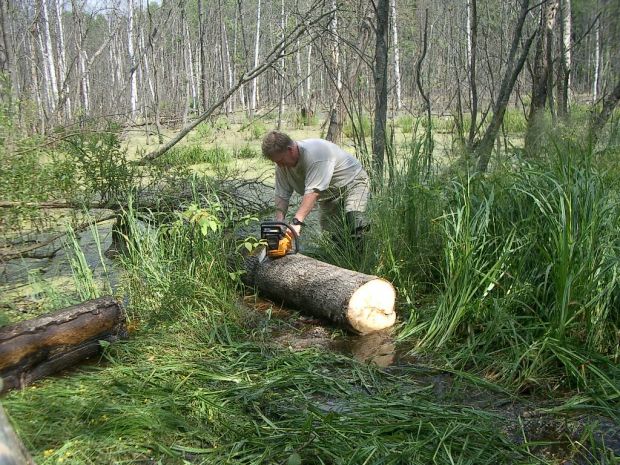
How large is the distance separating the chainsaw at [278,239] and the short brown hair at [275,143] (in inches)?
24.4

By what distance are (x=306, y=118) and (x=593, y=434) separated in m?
13.3

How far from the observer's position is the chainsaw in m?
4.46

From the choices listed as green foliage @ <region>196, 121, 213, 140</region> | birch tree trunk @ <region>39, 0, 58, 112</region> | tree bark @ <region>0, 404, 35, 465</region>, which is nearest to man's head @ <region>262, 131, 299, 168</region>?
tree bark @ <region>0, 404, 35, 465</region>

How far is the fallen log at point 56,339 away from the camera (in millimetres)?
3107

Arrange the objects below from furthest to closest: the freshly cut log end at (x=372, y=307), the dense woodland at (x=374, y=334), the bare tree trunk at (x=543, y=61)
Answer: the bare tree trunk at (x=543, y=61) < the freshly cut log end at (x=372, y=307) < the dense woodland at (x=374, y=334)

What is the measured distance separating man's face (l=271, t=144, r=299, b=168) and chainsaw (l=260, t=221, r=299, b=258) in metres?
0.57

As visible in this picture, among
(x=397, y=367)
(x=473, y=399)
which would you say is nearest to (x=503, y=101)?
(x=397, y=367)

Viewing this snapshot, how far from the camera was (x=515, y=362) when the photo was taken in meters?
3.03

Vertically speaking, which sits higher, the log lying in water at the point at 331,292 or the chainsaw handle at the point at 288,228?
the chainsaw handle at the point at 288,228

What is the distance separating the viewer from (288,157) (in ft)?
15.5

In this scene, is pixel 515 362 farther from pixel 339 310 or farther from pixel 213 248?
pixel 213 248

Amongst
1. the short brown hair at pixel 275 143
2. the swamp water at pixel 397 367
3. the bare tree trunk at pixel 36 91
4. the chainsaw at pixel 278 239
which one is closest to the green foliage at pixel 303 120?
the bare tree trunk at pixel 36 91

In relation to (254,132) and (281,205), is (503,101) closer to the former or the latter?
(281,205)

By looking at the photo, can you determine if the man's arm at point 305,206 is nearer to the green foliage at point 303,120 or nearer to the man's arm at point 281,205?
the man's arm at point 281,205
